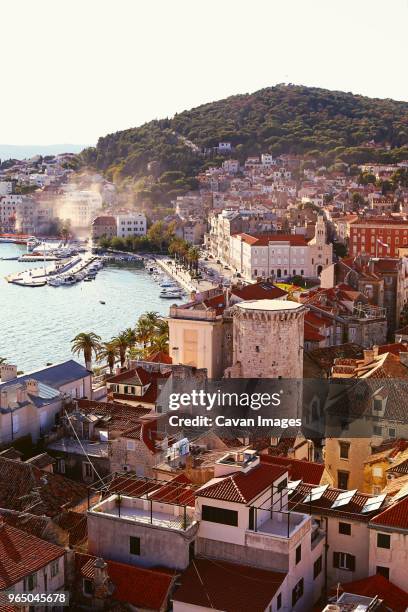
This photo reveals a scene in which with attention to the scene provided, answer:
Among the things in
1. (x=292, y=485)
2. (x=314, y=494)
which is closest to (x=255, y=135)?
(x=292, y=485)

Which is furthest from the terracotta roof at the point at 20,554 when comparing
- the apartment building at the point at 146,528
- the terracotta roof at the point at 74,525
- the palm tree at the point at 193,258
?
Result: the palm tree at the point at 193,258

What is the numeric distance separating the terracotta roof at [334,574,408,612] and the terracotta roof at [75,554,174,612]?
2.33m

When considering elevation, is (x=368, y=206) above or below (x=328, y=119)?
below

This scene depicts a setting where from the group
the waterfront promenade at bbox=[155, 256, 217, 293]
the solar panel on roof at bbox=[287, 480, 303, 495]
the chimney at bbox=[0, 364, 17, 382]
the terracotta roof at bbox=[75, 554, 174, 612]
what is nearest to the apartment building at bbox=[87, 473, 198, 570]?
the terracotta roof at bbox=[75, 554, 174, 612]

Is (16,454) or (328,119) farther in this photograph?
(328,119)

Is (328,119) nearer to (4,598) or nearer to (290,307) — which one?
(290,307)

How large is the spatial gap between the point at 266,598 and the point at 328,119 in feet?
464

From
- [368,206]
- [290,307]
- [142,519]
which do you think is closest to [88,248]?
[368,206]

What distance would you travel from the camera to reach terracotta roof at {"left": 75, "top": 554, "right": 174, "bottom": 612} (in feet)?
35.2

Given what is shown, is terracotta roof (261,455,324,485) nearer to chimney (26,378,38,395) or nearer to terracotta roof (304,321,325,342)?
chimney (26,378,38,395)

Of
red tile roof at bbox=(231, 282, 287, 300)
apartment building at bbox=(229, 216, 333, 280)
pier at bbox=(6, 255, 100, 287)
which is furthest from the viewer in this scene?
pier at bbox=(6, 255, 100, 287)

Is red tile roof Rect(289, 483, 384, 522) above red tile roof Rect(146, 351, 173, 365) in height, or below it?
above

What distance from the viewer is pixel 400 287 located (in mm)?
36594

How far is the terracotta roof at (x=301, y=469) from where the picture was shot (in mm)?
14281
